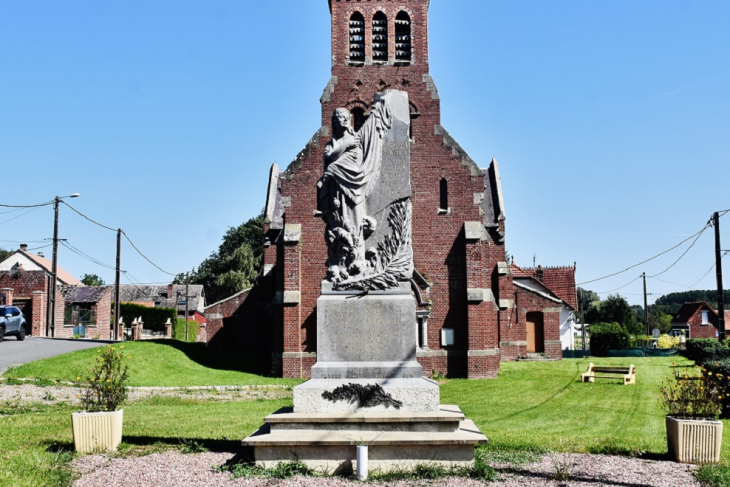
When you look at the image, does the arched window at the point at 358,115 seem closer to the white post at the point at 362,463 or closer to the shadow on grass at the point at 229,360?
the shadow on grass at the point at 229,360

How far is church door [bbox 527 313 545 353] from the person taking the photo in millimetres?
36500

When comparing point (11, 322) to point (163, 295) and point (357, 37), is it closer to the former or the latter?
point (357, 37)

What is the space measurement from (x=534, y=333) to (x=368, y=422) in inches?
1167

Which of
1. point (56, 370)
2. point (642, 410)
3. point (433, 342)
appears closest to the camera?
point (642, 410)

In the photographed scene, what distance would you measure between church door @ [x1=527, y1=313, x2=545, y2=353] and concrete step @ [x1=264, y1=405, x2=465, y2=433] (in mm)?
29080

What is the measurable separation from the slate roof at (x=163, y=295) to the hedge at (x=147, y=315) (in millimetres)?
18177

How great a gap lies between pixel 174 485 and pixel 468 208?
19.9 meters

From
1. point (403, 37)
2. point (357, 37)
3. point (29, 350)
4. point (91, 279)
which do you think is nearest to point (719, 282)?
point (403, 37)

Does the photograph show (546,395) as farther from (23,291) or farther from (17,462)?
(23,291)

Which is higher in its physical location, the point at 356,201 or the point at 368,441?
the point at 356,201

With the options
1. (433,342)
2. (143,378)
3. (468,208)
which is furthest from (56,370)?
(468,208)

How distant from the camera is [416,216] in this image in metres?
26.2

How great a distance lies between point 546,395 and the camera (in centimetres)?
2070

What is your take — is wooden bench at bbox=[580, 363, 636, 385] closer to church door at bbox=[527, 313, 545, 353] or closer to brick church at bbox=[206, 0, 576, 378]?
brick church at bbox=[206, 0, 576, 378]
